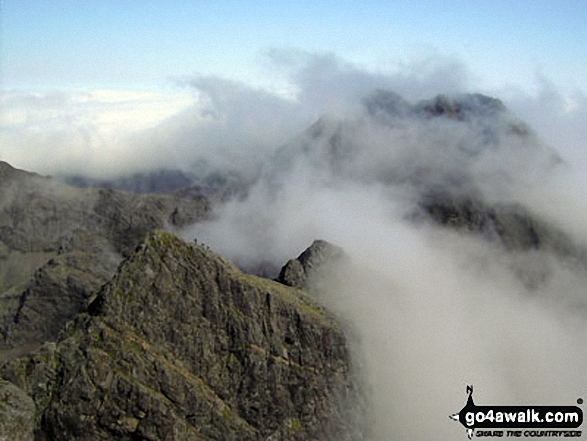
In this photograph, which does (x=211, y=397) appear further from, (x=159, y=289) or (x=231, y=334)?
(x=159, y=289)

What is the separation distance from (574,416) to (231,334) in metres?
105

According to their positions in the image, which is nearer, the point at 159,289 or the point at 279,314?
the point at 159,289

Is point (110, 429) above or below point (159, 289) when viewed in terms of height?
below


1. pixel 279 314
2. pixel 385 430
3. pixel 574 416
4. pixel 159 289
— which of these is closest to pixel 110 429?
pixel 159 289

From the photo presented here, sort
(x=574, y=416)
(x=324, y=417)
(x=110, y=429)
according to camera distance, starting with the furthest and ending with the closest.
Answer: (x=574, y=416) → (x=324, y=417) → (x=110, y=429)

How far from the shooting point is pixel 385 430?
188 metres

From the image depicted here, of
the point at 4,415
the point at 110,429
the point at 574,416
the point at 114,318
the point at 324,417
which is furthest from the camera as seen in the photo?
the point at 574,416

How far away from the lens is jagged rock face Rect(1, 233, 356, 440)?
15275cm

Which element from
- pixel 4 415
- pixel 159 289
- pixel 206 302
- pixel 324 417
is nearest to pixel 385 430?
pixel 324 417

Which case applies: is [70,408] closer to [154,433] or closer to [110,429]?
[110,429]

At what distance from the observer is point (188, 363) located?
544 ft

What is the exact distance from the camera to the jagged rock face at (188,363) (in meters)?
153

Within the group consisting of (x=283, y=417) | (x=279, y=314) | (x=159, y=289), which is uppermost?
(x=159, y=289)

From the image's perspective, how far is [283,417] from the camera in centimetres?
16925
